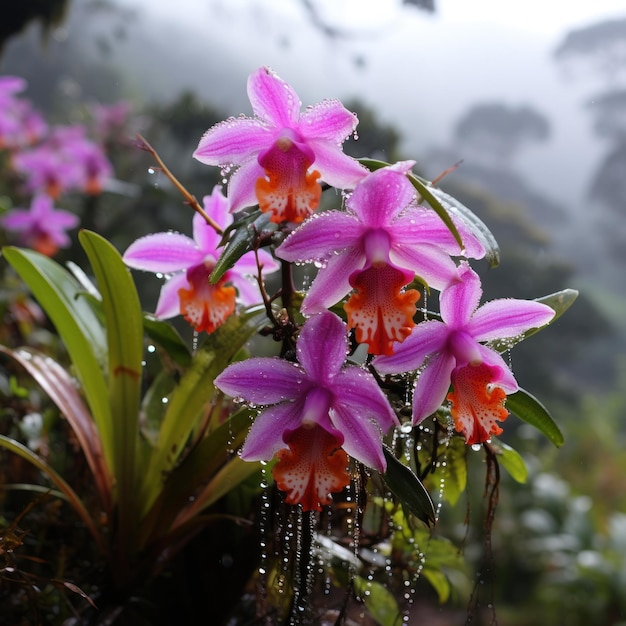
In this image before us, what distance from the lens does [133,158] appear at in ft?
7.38

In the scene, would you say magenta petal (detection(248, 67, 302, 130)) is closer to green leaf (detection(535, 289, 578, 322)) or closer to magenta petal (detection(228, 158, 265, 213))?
magenta petal (detection(228, 158, 265, 213))

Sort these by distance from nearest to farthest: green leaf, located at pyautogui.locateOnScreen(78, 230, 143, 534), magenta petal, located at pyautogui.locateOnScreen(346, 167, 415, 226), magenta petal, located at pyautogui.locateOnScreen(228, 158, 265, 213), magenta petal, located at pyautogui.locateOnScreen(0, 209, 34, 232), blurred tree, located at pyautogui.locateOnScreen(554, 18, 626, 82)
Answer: magenta petal, located at pyautogui.locateOnScreen(346, 167, 415, 226), magenta petal, located at pyautogui.locateOnScreen(228, 158, 265, 213), green leaf, located at pyautogui.locateOnScreen(78, 230, 143, 534), magenta petal, located at pyautogui.locateOnScreen(0, 209, 34, 232), blurred tree, located at pyautogui.locateOnScreen(554, 18, 626, 82)

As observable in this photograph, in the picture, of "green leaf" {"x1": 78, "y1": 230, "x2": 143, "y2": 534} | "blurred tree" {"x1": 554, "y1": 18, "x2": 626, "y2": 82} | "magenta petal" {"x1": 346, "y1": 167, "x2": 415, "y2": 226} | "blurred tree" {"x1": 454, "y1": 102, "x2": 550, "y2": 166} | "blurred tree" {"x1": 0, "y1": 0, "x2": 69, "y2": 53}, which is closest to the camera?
"magenta petal" {"x1": 346, "y1": 167, "x2": 415, "y2": 226}

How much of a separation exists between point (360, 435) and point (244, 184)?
0.84ft

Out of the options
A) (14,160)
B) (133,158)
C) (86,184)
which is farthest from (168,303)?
(133,158)

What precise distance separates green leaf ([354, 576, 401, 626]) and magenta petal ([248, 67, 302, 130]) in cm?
54

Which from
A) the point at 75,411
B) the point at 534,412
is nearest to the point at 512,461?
the point at 534,412

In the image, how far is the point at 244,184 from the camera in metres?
0.60

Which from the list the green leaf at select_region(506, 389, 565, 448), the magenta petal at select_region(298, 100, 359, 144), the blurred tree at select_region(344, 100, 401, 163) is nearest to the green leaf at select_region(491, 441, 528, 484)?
the green leaf at select_region(506, 389, 565, 448)

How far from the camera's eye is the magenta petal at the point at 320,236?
51 centimetres

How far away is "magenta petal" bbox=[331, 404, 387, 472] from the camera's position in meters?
0.53

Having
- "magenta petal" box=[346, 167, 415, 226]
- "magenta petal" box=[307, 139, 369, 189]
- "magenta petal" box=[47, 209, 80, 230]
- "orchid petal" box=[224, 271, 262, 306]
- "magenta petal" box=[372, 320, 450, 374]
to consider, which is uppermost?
"magenta petal" box=[47, 209, 80, 230]

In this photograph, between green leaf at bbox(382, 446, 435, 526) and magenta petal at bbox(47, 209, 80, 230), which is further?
magenta petal at bbox(47, 209, 80, 230)

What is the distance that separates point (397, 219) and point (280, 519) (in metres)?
0.32
